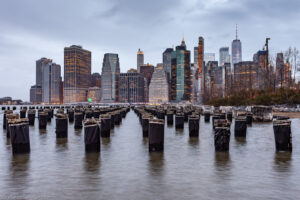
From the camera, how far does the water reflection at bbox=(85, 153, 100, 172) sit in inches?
453

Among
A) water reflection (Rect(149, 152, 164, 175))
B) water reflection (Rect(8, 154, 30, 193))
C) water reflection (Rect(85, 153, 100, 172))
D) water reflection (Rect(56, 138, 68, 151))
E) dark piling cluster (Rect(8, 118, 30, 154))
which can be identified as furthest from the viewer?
water reflection (Rect(56, 138, 68, 151))

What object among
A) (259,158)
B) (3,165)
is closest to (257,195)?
(259,158)

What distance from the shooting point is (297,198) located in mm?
7883

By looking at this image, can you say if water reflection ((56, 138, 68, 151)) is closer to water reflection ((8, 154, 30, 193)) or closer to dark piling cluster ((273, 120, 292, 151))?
water reflection ((8, 154, 30, 193))

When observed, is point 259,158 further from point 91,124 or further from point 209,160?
point 91,124

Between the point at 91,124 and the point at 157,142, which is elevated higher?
the point at 91,124

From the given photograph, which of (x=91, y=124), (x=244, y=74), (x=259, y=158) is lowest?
(x=259, y=158)

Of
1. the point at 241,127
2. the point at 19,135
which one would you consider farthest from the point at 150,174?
the point at 241,127

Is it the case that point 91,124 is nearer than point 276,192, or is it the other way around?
point 276,192

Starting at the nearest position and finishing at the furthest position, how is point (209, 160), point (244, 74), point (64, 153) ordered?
point (209, 160), point (64, 153), point (244, 74)

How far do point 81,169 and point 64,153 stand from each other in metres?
4.33

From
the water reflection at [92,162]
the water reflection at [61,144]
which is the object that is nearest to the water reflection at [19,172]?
the water reflection at [92,162]

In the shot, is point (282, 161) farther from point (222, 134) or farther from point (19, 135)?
point (19, 135)

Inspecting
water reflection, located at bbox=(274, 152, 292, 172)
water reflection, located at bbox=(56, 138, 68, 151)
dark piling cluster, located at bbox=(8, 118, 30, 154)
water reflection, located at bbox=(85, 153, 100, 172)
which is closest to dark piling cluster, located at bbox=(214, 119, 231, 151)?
water reflection, located at bbox=(274, 152, 292, 172)
